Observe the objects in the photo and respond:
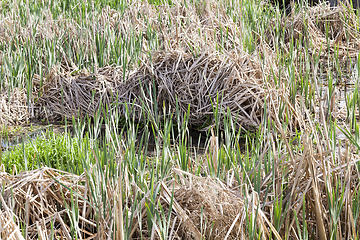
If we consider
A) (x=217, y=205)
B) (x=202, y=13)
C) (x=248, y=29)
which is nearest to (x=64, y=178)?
(x=217, y=205)

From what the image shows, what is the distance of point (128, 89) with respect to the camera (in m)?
3.86

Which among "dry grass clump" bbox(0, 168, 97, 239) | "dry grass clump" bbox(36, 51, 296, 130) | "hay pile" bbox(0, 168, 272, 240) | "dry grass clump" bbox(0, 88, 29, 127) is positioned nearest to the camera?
"hay pile" bbox(0, 168, 272, 240)

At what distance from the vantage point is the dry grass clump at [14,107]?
3725 millimetres

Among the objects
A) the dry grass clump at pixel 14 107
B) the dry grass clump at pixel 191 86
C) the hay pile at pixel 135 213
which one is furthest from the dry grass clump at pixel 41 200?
the dry grass clump at pixel 14 107

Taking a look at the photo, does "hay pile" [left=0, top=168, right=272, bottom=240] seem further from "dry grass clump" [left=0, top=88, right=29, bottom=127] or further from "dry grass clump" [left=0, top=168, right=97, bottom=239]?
"dry grass clump" [left=0, top=88, right=29, bottom=127]

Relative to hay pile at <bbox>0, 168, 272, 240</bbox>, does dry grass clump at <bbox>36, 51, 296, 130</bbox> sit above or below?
above

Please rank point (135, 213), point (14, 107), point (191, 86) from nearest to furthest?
point (135, 213) < point (191, 86) < point (14, 107)

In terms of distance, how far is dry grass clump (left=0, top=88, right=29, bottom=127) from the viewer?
372 cm

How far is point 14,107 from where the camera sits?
3855 mm

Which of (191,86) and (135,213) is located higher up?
(191,86)

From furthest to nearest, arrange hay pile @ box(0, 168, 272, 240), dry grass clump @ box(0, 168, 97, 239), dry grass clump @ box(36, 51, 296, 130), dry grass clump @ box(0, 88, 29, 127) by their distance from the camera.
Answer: dry grass clump @ box(0, 88, 29, 127)
dry grass clump @ box(36, 51, 296, 130)
dry grass clump @ box(0, 168, 97, 239)
hay pile @ box(0, 168, 272, 240)

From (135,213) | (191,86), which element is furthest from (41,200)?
(191,86)

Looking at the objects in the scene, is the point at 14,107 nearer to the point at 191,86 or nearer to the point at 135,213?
the point at 191,86

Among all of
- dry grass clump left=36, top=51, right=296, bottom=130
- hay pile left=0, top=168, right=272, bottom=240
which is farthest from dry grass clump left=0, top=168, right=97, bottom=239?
dry grass clump left=36, top=51, right=296, bottom=130
